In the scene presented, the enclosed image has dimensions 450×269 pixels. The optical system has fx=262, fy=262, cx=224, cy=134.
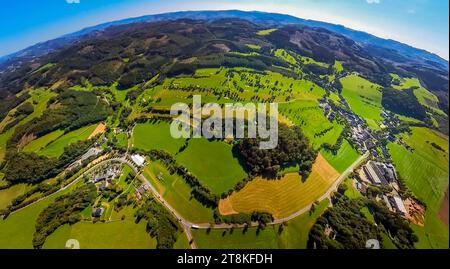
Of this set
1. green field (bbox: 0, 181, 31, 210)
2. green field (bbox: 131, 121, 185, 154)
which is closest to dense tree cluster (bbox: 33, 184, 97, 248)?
green field (bbox: 0, 181, 31, 210)

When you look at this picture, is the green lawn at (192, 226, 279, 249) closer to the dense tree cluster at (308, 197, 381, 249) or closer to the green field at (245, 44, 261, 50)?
the dense tree cluster at (308, 197, 381, 249)

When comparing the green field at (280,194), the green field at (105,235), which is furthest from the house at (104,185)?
the green field at (280,194)

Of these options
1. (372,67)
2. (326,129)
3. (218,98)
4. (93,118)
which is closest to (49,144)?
(93,118)

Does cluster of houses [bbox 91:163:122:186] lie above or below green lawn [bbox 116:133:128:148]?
below

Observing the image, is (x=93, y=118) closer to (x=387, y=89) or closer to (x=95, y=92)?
(x=95, y=92)

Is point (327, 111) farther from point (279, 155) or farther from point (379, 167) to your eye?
point (279, 155)
